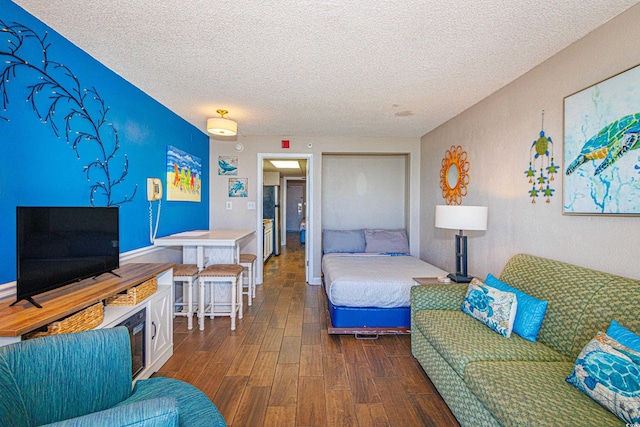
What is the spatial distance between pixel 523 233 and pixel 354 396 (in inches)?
73.5

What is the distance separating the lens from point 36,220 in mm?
1485

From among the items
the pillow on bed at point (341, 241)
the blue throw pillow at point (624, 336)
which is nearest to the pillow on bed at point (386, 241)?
the pillow on bed at point (341, 241)

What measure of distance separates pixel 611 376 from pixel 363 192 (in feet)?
14.0

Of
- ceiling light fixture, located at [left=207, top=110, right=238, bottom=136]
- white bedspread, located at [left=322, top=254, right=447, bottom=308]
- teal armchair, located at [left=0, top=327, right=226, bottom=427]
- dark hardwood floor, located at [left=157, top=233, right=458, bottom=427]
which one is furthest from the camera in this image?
ceiling light fixture, located at [left=207, top=110, right=238, bottom=136]

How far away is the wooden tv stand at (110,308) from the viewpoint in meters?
1.26

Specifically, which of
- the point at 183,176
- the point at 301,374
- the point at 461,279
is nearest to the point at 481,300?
the point at 461,279

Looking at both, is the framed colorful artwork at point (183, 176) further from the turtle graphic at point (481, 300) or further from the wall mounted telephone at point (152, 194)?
the turtle graphic at point (481, 300)

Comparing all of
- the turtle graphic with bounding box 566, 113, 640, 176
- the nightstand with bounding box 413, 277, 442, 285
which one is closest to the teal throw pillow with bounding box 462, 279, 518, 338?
the nightstand with bounding box 413, 277, 442, 285

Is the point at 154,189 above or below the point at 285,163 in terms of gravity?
below

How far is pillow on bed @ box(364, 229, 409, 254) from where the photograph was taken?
4.62m

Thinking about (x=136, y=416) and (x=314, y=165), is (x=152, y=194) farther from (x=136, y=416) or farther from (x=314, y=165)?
(x=136, y=416)

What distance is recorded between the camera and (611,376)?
121 centimetres

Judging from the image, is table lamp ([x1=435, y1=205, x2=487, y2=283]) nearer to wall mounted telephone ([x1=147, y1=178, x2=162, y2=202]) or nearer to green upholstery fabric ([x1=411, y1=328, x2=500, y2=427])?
green upholstery fabric ([x1=411, y1=328, x2=500, y2=427])

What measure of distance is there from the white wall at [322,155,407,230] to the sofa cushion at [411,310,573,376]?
10.5ft
